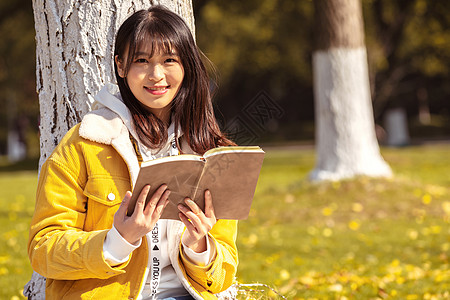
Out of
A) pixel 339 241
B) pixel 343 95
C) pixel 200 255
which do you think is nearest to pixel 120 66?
pixel 200 255

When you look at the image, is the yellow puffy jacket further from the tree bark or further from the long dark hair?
the tree bark

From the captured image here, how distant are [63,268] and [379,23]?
60.9 ft

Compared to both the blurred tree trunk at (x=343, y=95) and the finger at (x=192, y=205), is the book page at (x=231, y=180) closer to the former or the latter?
the finger at (x=192, y=205)

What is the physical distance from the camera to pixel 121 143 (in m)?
2.10

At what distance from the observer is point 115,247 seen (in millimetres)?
1938

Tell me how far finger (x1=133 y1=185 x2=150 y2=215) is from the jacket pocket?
0.22 m

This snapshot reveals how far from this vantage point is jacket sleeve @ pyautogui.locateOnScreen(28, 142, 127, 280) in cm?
195

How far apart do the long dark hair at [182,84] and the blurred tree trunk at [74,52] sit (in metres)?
0.54

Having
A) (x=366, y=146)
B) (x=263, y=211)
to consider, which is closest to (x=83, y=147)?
(x=263, y=211)

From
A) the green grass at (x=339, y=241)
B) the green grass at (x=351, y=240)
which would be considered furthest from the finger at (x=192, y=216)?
the green grass at (x=351, y=240)

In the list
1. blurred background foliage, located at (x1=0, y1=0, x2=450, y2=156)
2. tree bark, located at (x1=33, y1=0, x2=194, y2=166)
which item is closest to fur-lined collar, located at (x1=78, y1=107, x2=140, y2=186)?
tree bark, located at (x1=33, y1=0, x2=194, y2=166)

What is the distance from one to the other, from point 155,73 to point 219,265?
2.42 feet

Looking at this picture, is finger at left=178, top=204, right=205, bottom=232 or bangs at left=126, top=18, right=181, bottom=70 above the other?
bangs at left=126, top=18, right=181, bottom=70

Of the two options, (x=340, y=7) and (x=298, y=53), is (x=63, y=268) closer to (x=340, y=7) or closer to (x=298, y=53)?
(x=340, y=7)
